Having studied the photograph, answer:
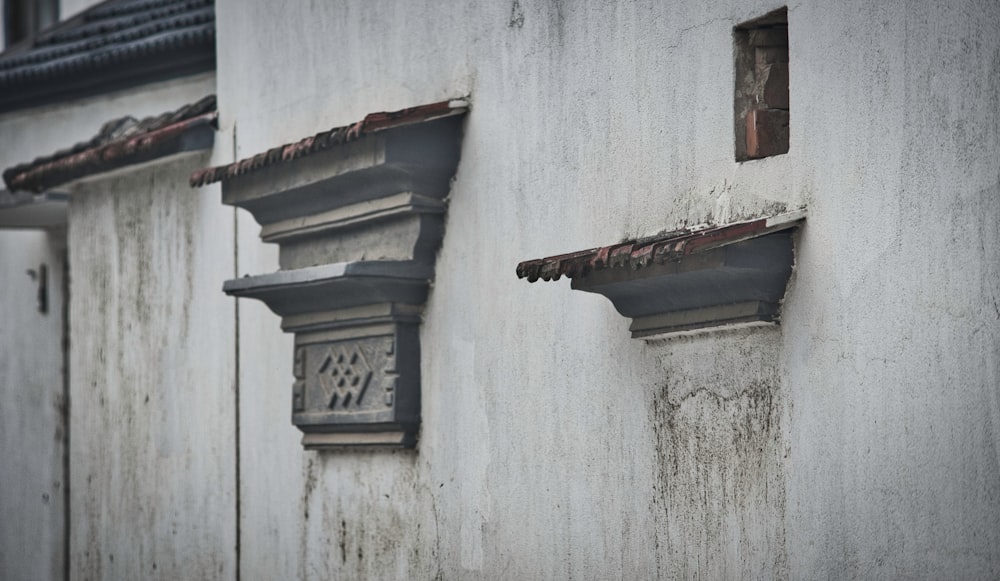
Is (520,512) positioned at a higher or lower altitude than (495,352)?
lower

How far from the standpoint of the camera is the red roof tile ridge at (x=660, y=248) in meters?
4.81

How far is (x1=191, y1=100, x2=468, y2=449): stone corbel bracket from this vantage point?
21.5ft

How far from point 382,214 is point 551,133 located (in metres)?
0.95

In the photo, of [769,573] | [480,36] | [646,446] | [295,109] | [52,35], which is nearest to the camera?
[769,573]

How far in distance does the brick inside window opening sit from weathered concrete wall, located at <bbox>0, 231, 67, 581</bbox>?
6038 millimetres

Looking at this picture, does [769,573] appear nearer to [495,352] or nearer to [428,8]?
[495,352]

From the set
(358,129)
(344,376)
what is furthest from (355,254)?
(358,129)

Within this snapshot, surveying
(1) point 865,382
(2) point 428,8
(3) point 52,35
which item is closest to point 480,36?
(2) point 428,8

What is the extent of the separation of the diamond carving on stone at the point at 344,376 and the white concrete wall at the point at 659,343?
0.91ft

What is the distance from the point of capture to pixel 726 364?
17.1 feet

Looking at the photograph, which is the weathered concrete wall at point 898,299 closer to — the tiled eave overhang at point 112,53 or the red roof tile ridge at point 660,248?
the red roof tile ridge at point 660,248

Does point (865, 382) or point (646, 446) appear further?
point (646, 446)

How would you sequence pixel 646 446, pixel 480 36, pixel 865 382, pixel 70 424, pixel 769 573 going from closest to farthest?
pixel 865 382, pixel 769 573, pixel 646 446, pixel 480 36, pixel 70 424

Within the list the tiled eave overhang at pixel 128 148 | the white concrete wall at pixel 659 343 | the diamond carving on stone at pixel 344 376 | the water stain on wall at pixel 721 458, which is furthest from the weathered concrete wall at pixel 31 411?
the water stain on wall at pixel 721 458
